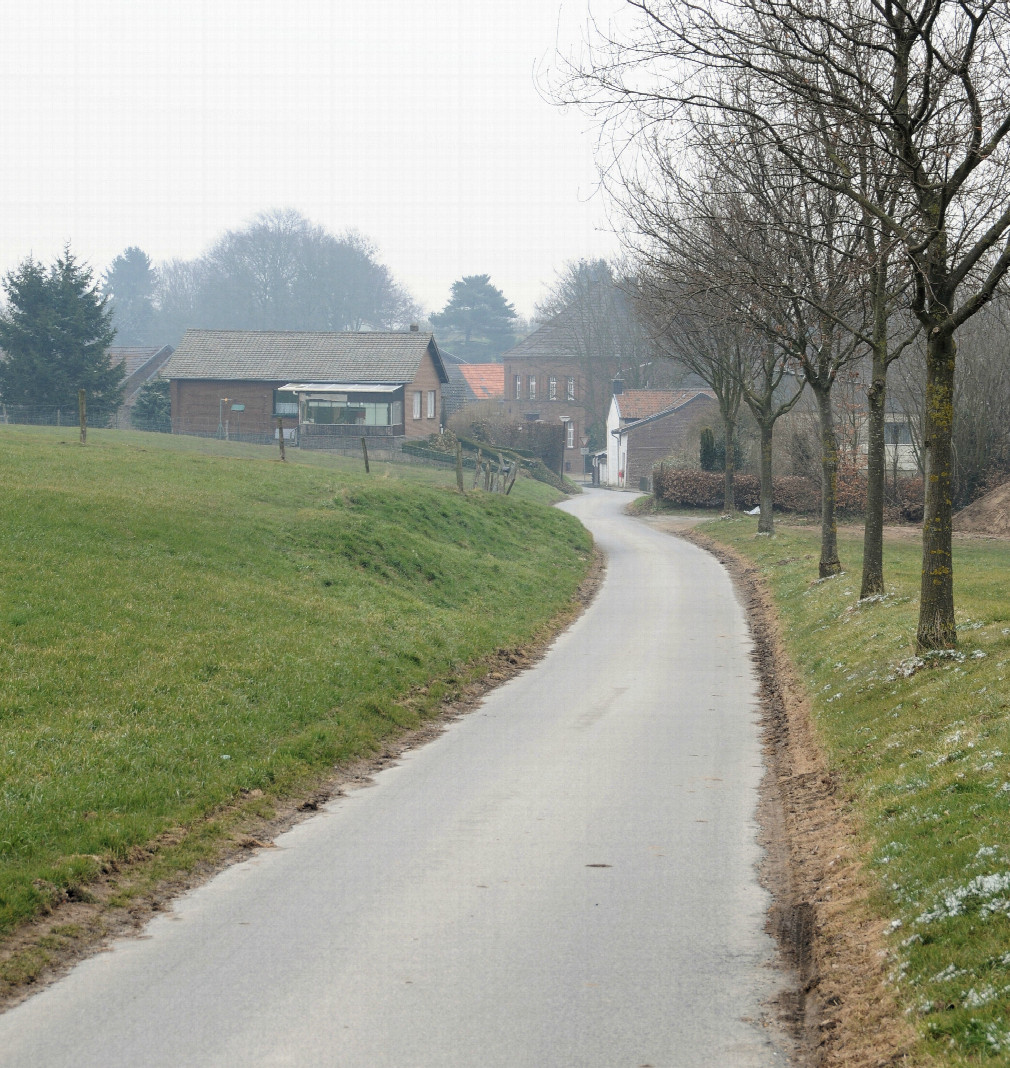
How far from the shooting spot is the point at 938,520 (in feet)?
40.0

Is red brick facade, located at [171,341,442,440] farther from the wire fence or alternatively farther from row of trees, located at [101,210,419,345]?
row of trees, located at [101,210,419,345]

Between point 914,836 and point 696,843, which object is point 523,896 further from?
point 914,836

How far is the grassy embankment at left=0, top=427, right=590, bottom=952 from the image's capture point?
848cm

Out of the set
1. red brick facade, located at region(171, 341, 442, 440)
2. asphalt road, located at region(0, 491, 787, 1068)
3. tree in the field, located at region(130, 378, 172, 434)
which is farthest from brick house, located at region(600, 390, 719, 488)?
asphalt road, located at region(0, 491, 787, 1068)

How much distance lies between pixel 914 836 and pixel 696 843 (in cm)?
169

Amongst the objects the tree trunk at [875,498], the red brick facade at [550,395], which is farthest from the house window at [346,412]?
the tree trunk at [875,498]

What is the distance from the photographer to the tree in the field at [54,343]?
181ft

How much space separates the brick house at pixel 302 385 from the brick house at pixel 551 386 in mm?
29198

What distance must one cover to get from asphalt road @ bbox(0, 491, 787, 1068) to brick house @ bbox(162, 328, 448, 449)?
52123 millimetres

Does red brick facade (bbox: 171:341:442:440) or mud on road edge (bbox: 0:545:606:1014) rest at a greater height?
red brick facade (bbox: 171:341:442:440)

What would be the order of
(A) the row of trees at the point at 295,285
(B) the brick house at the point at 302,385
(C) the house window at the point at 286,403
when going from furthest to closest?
1. (A) the row of trees at the point at 295,285
2. (C) the house window at the point at 286,403
3. (B) the brick house at the point at 302,385

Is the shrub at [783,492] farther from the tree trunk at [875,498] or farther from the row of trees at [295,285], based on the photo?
the row of trees at [295,285]

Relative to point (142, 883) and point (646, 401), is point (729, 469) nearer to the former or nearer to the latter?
point (646, 401)

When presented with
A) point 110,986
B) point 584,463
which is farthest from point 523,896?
point 584,463
